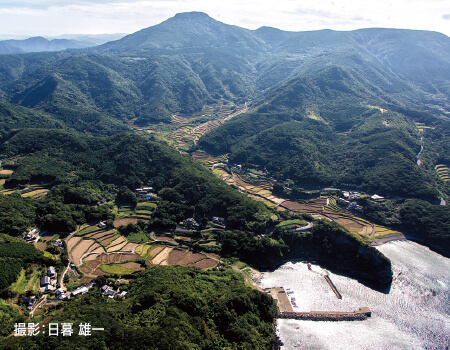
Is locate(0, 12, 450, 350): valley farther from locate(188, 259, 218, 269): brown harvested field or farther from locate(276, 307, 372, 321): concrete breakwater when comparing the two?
locate(276, 307, 372, 321): concrete breakwater

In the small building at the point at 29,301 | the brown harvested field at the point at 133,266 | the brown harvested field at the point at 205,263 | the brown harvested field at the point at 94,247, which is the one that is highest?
the small building at the point at 29,301

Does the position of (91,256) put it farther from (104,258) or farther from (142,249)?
(142,249)

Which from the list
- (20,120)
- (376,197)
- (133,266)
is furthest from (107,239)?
(20,120)

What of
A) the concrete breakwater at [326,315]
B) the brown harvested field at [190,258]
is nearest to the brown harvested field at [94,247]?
the brown harvested field at [190,258]

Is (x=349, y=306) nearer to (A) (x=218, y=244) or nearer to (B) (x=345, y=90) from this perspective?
(A) (x=218, y=244)

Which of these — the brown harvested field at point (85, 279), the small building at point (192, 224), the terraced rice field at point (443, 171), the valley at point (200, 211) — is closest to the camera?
the valley at point (200, 211)

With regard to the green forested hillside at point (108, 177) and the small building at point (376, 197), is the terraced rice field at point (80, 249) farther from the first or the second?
the small building at point (376, 197)

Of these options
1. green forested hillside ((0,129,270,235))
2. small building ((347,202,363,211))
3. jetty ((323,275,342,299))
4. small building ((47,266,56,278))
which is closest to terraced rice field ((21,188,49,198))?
green forested hillside ((0,129,270,235))
